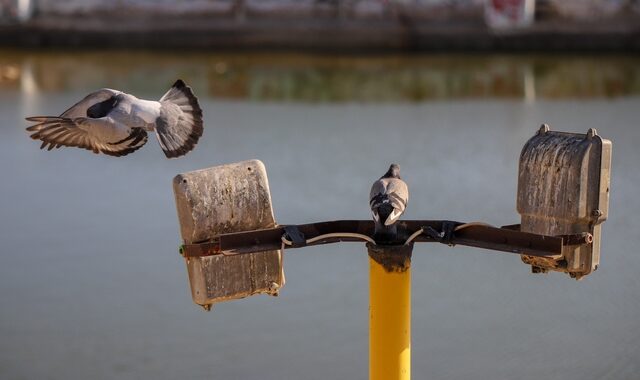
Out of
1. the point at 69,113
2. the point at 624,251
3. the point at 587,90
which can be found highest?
the point at 587,90

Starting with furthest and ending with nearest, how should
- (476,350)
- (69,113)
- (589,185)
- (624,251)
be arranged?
(624,251) → (476,350) → (69,113) → (589,185)

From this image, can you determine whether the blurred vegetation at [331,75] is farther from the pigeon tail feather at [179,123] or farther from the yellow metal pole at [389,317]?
the yellow metal pole at [389,317]

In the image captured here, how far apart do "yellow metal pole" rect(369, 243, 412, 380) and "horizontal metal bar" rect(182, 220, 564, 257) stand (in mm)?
117

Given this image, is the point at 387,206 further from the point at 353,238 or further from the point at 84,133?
the point at 84,133

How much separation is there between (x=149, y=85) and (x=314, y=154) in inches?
155

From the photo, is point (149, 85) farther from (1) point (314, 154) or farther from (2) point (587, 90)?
(2) point (587, 90)

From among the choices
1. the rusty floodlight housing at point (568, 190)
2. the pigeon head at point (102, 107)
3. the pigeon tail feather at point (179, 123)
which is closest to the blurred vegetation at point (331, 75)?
the pigeon tail feather at point (179, 123)

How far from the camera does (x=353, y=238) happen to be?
3.99 m

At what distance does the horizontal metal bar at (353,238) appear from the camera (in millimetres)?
3861

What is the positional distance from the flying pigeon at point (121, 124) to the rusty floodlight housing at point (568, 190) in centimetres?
162

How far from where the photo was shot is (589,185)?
411 cm

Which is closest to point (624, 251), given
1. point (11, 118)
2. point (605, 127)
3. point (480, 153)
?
point (480, 153)

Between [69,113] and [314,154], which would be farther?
[314,154]

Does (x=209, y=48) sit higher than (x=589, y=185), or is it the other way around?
(x=209, y=48)
